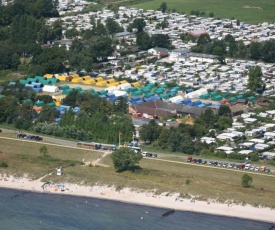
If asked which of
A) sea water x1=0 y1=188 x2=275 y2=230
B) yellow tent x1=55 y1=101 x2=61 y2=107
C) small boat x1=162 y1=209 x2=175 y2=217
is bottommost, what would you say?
sea water x1=0 y1=188 x2=275 y2=230

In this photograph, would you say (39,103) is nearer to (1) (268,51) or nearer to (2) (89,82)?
(2) (89,82)

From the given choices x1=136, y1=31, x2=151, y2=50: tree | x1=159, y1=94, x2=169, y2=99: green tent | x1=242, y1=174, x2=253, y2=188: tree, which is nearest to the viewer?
x1=242, y1=174, x2=253, y2=188: tree

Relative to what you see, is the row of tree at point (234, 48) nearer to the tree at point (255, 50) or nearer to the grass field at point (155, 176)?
the tree at point (255, 50)

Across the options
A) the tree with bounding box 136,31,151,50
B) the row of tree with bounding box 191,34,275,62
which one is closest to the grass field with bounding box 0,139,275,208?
the row of tree with bounding box 191,34,275,62

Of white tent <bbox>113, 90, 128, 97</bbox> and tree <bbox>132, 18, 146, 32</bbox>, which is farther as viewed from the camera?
tree <bbox>132, 18, 146, 32</bbox>

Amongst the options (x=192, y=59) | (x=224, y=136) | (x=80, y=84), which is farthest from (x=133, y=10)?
(x=224, y=136)

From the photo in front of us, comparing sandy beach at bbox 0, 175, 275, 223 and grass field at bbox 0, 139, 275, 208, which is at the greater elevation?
grass field at bbox 0, 139, 275, 208

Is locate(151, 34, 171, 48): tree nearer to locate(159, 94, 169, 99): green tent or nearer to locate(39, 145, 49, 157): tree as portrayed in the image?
locate(159, 94, 169, 99): green tent

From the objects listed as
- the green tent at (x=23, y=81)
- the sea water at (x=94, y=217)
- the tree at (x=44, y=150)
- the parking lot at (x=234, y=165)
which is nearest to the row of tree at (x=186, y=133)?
the parking lot at (x=234, y=165)
